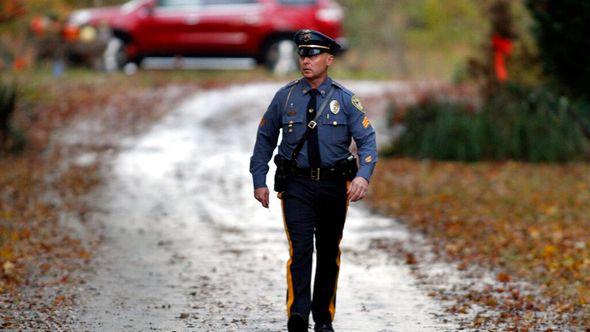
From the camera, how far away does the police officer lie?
7.54 meters

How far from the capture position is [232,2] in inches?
1086

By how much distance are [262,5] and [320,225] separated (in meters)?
20.2

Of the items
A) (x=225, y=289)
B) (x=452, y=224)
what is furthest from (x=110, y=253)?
(x=452, y=224)

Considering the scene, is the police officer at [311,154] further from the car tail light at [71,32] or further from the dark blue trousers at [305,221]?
the car tail light at [71,32]

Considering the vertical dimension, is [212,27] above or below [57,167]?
above

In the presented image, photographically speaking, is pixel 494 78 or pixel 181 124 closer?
pixel 494 78

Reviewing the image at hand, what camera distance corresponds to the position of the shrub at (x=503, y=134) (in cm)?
1869

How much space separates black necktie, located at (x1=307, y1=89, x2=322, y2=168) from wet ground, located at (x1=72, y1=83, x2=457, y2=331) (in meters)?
1.34

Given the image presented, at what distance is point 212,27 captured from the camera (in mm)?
27484

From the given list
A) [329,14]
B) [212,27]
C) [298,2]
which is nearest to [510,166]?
[329,14]

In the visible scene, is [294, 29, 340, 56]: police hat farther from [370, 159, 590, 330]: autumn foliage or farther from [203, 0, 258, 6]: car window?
[203, 0, 258, 6]: car window

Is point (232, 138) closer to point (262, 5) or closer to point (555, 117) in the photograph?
point (555, 117)

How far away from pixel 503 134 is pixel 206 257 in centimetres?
851

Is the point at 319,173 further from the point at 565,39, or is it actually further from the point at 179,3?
the point at 179,3
